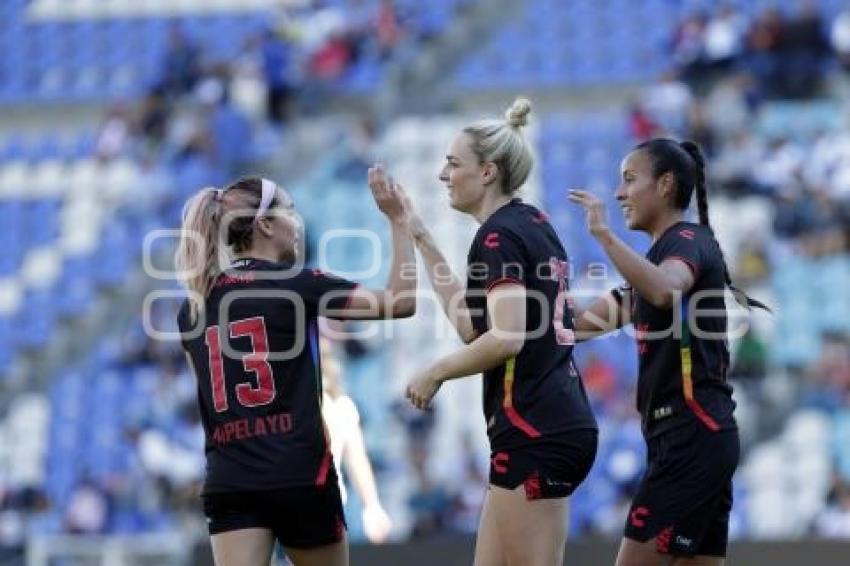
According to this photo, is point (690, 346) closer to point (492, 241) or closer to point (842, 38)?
point (492, 241)

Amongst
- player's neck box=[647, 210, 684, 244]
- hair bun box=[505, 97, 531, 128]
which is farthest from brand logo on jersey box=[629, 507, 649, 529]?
hair bun box=[505, 97, 531, 128]

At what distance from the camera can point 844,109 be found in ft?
51.7

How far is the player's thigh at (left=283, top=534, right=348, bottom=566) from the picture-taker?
5.56m

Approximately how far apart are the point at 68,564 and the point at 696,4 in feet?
30.8

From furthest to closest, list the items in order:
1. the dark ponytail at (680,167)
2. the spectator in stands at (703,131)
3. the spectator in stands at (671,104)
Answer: the spectator in stands at (671,104) < the spectator in stands at (703,131) < the dark ponytail at (680,167)

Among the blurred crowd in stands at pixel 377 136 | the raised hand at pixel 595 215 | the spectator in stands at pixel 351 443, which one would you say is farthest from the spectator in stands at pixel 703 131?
the raised hand at pixel 595 215

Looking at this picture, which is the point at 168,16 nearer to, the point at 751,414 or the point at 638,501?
the point at 751,414

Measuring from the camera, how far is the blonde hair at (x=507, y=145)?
18.9 ft

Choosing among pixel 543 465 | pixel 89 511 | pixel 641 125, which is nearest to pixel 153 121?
pixel 89 511

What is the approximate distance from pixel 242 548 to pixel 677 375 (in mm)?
1667

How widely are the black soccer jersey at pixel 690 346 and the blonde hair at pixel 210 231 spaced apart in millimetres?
1456

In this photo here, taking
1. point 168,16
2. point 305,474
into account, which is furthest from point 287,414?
point 168,16

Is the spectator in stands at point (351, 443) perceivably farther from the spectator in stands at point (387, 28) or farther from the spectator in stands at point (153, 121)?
the spectator in stands at point (387, 28)

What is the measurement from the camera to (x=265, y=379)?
216 inches
